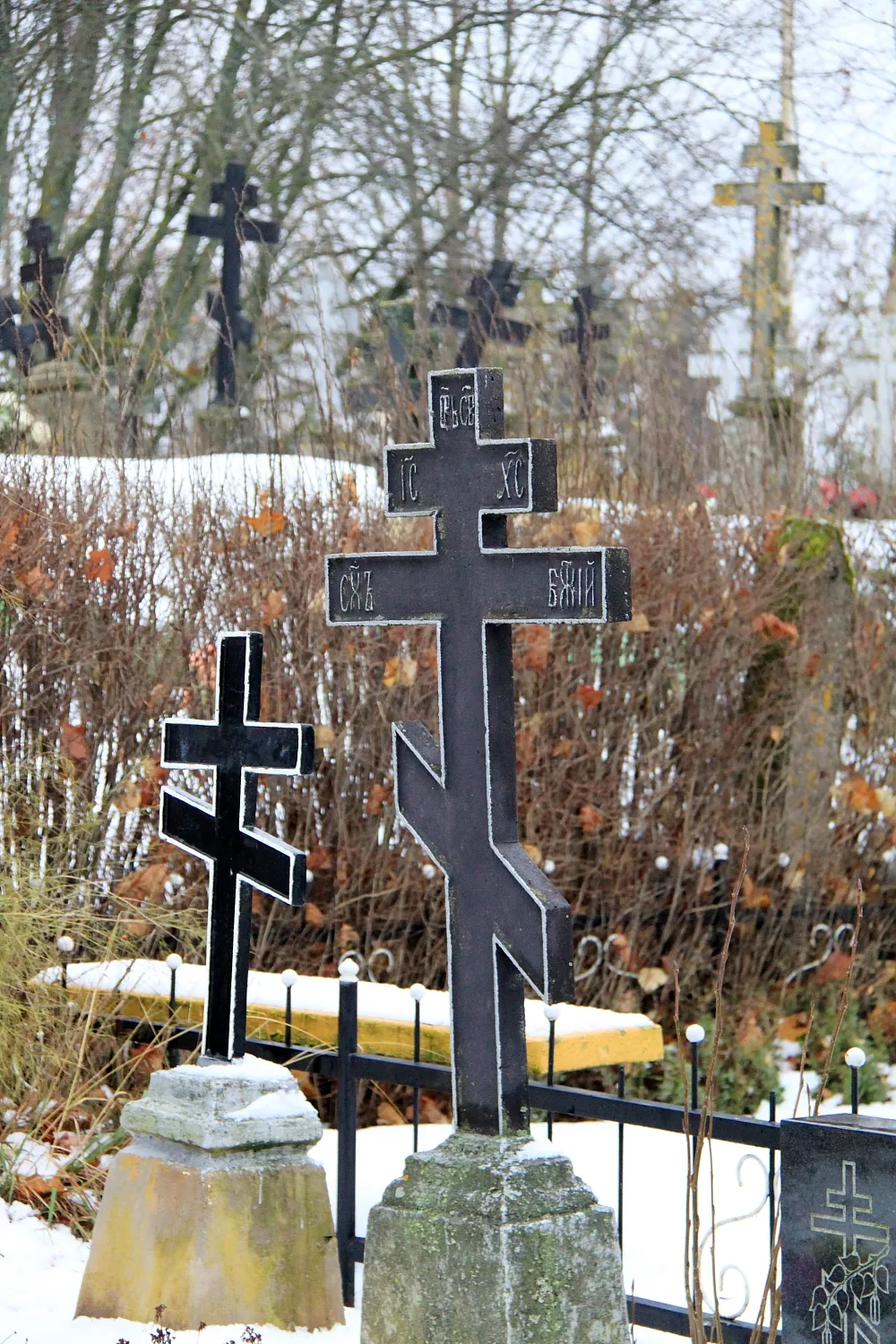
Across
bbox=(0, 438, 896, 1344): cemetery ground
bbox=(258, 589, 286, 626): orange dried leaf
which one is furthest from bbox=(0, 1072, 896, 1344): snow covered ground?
bbox=(258, 589, 286, 626): orange dried leaf

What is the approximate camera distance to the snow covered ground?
3.79 metres

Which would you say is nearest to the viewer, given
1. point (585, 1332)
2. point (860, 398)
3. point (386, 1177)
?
point (585, 1332)

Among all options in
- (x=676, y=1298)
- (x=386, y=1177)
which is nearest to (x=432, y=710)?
(x=386, y=1177)

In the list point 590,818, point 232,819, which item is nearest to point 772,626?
point 590,818

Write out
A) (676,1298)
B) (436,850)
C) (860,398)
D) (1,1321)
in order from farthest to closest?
(860,398)
(676,1298)
(1,1321)
(436,850)

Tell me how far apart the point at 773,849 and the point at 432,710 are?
1826 mm

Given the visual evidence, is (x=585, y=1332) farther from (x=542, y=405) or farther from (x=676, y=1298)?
(x=542, y=405)

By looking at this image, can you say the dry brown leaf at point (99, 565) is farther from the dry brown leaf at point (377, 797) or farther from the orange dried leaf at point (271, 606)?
the dry brown leaf at point (377, 797)

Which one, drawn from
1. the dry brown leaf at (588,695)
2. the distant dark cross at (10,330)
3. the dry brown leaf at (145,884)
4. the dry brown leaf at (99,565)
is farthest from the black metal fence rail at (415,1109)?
the distant dark cross at (10,330)

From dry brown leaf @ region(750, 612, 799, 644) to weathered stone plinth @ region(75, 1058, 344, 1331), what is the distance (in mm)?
3648

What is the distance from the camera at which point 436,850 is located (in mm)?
3498

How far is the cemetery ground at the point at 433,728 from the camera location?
5.48 m

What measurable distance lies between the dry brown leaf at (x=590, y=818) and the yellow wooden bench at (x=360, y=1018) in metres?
1.54

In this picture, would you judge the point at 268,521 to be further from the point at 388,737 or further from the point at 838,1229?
the point at 838,1229
